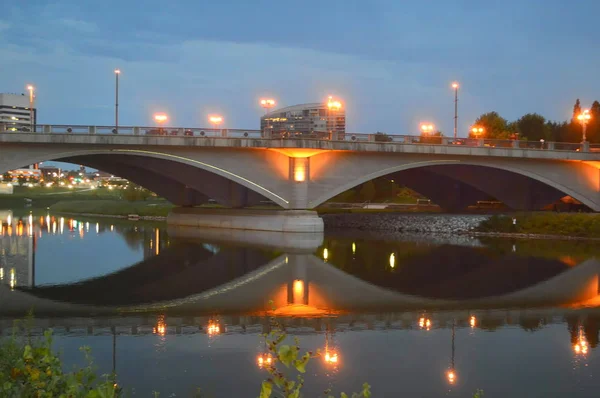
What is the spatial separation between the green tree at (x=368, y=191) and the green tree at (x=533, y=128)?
1919 centimetres

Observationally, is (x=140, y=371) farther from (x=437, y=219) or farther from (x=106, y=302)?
(x=437, y=219)

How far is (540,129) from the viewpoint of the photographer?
8038 centimetres

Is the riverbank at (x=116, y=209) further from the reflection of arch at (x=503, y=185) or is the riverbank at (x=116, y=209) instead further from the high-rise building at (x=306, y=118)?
the reflection of arch at (x=503, y=185)

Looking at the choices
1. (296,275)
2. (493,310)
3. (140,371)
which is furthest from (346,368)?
(296,275)

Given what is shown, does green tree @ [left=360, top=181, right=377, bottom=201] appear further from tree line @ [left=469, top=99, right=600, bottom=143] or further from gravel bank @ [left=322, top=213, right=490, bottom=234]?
gravel bank @ [left=322, top=213, right=490, bottom=234]

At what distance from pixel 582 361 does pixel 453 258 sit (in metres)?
19.3

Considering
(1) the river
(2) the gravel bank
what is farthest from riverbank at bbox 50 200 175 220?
(1) the river

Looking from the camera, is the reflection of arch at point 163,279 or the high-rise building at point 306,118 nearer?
the reflection of arch at point 163,279

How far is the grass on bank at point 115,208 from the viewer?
220ft

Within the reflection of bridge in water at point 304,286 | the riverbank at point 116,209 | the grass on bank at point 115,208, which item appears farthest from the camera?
the grass on bank at point 115,208

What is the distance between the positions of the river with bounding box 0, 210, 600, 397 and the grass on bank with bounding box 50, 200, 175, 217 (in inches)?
1147

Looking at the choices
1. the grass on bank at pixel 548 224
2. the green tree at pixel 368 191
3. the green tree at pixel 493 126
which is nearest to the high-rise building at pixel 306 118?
the green tree at pixel 368 191

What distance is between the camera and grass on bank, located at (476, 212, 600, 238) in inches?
1731

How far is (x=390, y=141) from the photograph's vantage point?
45656 millimetres
